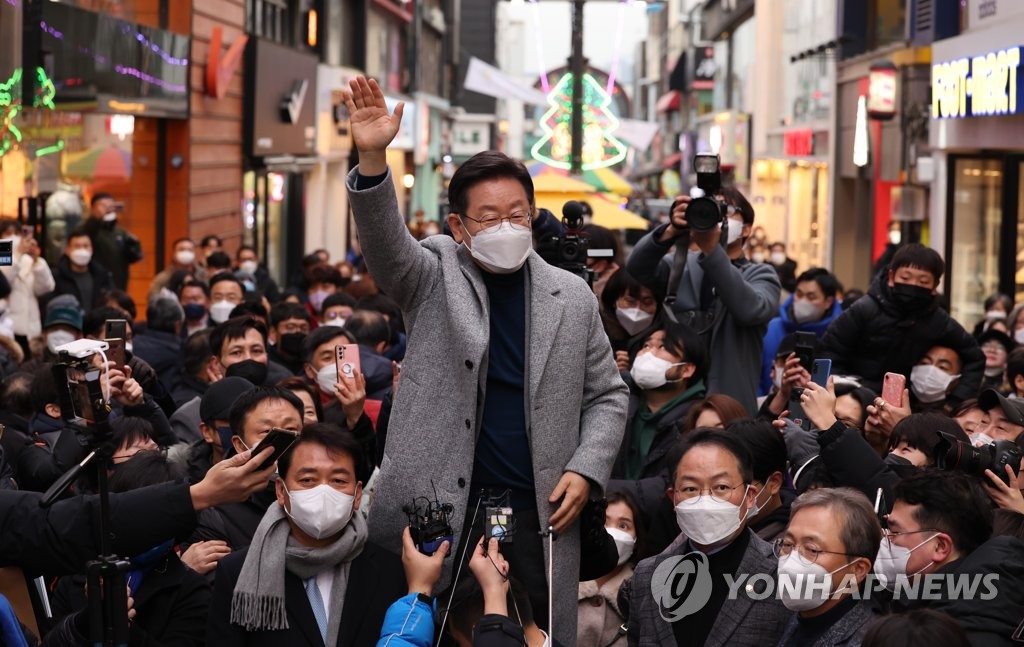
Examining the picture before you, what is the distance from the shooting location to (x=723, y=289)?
7.39 meters

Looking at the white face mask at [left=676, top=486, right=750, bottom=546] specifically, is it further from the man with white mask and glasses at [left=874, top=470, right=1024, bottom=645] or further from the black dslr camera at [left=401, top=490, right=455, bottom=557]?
the black dslr camera at [left=401, top=490, right=455, bottom=557]

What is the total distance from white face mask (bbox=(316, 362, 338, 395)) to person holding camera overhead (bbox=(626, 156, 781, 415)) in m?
1.68

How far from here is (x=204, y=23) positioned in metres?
22.0

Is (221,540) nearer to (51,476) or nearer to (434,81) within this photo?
(51,476)

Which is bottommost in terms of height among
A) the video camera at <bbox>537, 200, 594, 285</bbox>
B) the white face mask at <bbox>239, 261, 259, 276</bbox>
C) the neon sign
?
the white face mask at <bbox>239, 261, 259, 276</bbox>

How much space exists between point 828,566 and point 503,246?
1349mm

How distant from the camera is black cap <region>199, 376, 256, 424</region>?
22.1 ft

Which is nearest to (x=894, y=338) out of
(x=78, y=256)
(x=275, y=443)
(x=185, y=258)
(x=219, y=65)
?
(x=275, y=443)

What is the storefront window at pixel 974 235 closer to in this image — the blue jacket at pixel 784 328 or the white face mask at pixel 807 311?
the blue jacket at pixel 784 328

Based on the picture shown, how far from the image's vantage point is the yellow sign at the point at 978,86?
16856 millimetres

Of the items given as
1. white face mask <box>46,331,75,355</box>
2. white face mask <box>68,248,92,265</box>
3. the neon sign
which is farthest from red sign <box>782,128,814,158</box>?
white face mask <box>46,331,75,355</box>

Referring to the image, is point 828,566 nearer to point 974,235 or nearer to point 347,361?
point 347,361

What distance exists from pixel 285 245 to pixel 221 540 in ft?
83.8

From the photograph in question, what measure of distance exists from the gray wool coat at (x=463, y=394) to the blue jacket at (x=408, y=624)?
0.28 metres
